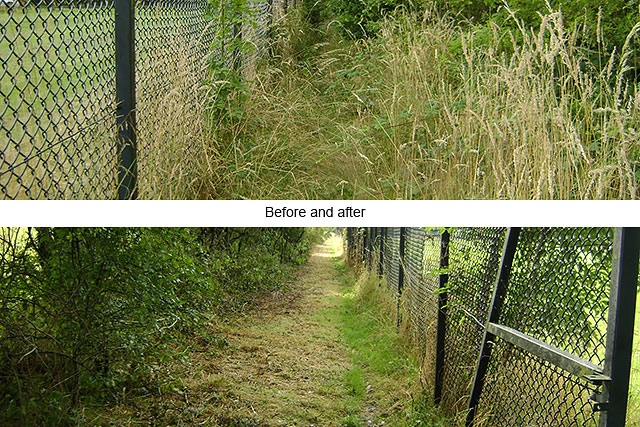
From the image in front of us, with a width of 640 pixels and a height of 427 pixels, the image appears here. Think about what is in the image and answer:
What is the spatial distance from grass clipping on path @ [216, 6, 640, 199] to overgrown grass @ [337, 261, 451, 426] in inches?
60.4

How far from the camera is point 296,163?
17.2 feet

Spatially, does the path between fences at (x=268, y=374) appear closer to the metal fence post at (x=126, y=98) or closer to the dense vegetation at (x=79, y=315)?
the dense vegetation at (x=79, y=315)

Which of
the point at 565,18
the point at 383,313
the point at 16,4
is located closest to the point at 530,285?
the point at 16,4

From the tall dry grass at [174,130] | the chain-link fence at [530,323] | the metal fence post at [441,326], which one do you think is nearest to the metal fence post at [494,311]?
the chain-link fence at [530,323]

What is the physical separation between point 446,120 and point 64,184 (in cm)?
268

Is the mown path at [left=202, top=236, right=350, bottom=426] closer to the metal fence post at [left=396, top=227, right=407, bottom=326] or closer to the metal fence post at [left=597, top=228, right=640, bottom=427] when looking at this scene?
the metal fence post at [left=396, top=227, right=407, bottom=326]

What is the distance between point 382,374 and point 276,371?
42.5 inches

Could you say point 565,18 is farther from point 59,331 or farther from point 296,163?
point 59,331

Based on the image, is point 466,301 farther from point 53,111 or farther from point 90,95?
point 53,111

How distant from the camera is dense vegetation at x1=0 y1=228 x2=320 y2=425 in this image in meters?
3.99

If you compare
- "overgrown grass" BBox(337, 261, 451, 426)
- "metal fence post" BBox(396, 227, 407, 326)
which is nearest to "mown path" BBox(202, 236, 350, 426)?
"overgrown grass" BBox(337, 261, 451, 426)

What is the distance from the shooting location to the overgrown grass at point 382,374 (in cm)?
488

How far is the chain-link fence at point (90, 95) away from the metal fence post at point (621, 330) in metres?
2.29

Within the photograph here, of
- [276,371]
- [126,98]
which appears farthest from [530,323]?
[276,371]
